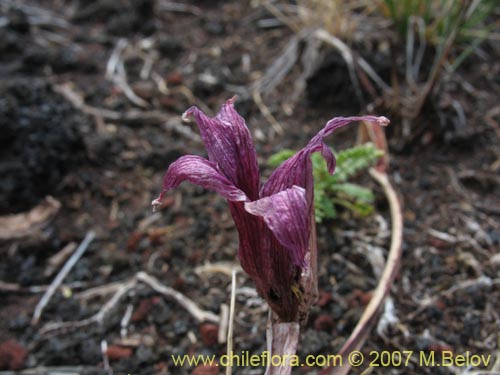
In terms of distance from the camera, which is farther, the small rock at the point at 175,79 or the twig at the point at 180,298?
the small rock at the point at 175,79

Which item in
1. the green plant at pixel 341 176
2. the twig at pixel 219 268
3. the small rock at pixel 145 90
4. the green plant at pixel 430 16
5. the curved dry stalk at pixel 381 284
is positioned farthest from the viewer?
the small rock at pixel 145 90

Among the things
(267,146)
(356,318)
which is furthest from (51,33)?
(356,318)

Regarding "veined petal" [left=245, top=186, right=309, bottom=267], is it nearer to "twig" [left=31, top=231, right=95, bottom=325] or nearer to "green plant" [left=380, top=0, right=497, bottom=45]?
"twig" [left=31, top=231, right=95, bottom=325]

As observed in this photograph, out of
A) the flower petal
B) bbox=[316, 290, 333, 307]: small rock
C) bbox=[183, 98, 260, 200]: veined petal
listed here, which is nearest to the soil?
bbox=[316, 290, 333, 307]: small rock

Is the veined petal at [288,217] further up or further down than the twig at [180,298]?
further up

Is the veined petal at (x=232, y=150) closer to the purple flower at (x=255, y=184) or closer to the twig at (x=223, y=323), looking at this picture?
the purple flower at (x=255, y=184)

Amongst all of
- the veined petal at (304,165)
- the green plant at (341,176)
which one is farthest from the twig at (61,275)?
the veined petal at (304,165)

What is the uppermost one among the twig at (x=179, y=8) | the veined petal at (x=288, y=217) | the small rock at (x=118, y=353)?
the twig at (x=179, y=8)
